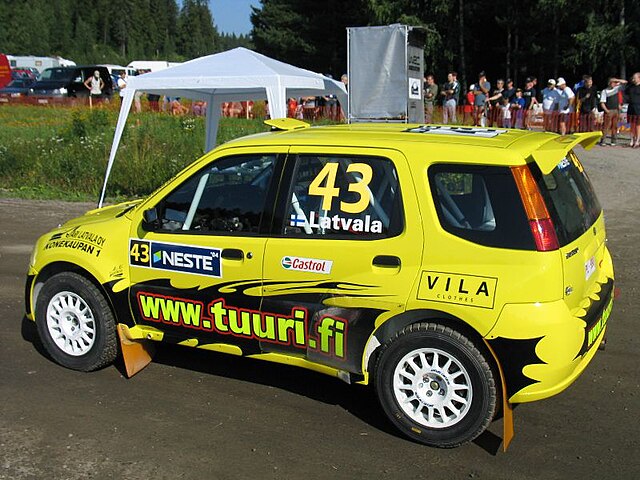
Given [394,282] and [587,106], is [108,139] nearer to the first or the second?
[587,106]

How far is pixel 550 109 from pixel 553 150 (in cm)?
1667

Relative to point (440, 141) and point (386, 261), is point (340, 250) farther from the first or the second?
point (440, 141)

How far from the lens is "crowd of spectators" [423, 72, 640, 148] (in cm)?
1859

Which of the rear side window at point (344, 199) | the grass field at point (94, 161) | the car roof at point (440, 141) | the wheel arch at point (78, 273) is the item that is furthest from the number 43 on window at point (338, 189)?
the grass field at point (94, 161)

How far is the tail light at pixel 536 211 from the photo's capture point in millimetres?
4109

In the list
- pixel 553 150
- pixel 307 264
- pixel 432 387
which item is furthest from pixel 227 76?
pixel 432 387

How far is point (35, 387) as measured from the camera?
17.5ft

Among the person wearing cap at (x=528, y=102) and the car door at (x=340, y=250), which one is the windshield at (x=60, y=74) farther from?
the car door at (x=340, y=250)

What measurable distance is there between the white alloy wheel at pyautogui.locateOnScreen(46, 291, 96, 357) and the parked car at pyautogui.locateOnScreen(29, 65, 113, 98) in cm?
3002

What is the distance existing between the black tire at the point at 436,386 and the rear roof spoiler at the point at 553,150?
1077 mm

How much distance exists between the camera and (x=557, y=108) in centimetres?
2008

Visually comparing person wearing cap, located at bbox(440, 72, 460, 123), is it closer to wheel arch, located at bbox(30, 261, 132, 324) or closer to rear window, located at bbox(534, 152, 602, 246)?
rear window, located at bbox(534, 152, 602, 246)

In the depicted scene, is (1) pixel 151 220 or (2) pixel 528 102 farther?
(2) pixel 528 102

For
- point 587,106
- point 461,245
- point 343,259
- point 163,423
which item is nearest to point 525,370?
point 461,245
